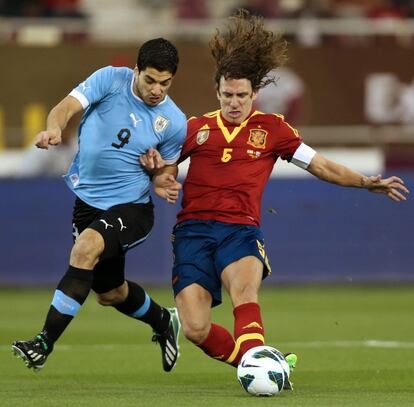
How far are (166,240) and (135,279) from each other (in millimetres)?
657

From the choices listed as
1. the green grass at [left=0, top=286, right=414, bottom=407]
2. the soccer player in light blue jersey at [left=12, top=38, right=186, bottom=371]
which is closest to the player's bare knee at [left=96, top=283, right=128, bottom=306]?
the soccer player in light blue jersey at [left=12, top=38, right=186, bottom=371]

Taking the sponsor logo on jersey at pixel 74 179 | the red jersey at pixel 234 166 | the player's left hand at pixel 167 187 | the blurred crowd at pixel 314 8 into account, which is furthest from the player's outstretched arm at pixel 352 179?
the blurred crowd at pixel 314 8

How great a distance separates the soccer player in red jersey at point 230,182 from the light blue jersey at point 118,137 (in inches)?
6.3

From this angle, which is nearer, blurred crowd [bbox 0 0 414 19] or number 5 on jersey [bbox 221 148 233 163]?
number 5 on jersey [bbox 221 148 233 163]

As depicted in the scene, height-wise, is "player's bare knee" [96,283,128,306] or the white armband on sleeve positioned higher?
the white armband on sleeve

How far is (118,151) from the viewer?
9836 millimetres

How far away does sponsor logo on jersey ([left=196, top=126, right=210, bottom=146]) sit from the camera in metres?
9.72

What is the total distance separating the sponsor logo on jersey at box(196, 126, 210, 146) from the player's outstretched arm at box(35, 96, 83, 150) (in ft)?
2.83

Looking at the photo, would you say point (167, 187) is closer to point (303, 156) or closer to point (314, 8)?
point (303, 156)

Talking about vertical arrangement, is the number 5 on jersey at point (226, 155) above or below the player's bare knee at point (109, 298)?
above

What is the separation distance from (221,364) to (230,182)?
2259 mm

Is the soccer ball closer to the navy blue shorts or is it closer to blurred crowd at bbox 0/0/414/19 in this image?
the navy blue shorts

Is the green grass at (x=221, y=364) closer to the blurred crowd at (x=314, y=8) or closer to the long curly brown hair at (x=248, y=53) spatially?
the long curly brown hair at (x=248, y=53)

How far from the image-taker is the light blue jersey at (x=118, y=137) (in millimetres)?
9820
